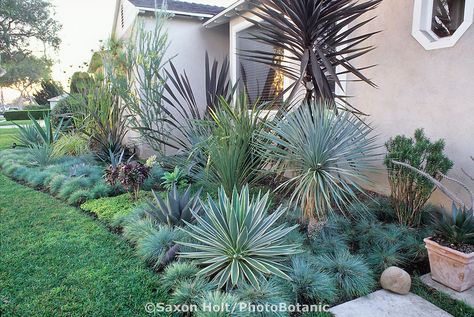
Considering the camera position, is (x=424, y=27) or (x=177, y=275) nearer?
(x=177, y=275)

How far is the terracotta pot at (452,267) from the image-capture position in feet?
8.78

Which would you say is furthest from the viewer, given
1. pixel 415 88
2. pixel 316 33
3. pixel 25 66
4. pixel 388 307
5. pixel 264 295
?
pixel 25 66

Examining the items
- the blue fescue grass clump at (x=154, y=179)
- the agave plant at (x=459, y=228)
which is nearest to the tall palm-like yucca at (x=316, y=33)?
the agave plant at (x=459, y=228)

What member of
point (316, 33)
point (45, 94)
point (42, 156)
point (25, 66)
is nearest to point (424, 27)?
point (316, 33)

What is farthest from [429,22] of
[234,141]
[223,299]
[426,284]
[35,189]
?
[35,189]

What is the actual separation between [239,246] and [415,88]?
3329mm

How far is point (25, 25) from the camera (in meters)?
22.8

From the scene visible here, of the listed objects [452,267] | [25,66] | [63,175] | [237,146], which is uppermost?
[25,66]

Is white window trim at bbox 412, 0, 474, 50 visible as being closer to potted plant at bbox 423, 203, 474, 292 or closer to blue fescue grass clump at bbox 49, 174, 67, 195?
potted plant at bbox 423, 203, 474, 292

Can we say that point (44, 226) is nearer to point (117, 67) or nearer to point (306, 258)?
point (306, 258)

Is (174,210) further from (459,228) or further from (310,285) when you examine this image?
(459,228)

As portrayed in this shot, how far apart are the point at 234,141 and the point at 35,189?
4.25m

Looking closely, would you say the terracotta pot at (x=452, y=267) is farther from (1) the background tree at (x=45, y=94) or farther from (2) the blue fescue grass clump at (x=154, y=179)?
(1) the background tree at (x=45, y=94)

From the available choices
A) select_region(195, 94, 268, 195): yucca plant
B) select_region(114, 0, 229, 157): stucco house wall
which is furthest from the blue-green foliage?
select_region(195, 94, 268, 195): yucca plant
